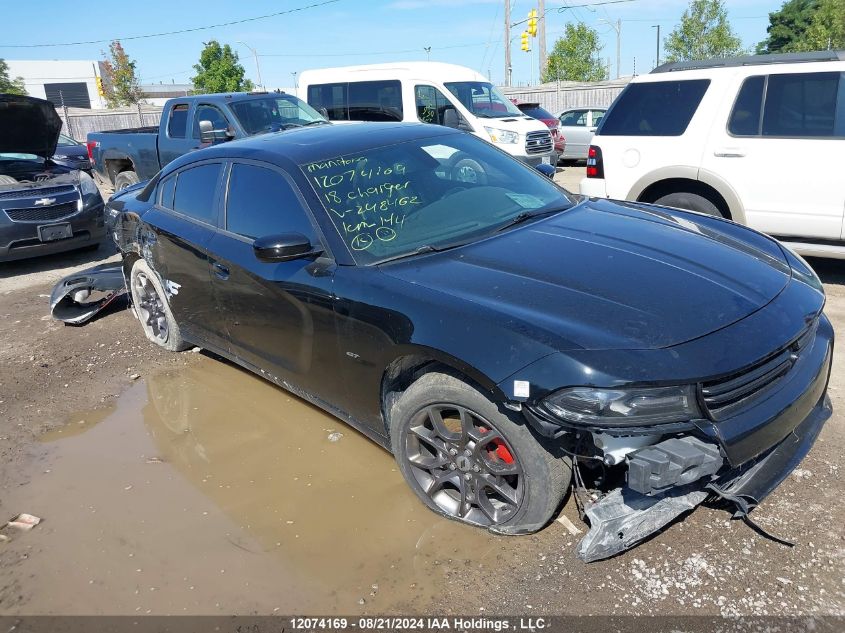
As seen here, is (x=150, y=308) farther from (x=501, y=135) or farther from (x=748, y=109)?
(x=501, y=135)

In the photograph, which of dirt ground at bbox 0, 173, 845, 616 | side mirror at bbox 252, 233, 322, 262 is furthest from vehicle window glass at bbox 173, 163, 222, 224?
dirt ground at bbox 0, 173, 845, 616

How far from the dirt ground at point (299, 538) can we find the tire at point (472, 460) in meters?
0.15

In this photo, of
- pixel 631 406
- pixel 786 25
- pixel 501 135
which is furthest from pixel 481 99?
pixel 786 25

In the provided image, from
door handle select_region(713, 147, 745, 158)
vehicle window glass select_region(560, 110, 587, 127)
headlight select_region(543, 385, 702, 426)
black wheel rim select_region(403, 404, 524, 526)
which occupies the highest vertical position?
vehicle window glass select_region(560, 110, 587, 127)

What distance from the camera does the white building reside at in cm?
6831

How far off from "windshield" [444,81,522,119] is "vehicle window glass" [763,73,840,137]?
696cm

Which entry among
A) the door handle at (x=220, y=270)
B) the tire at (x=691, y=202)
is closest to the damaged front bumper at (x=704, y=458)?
the door handle at (x=220, y=270)

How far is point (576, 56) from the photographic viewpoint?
132 feet

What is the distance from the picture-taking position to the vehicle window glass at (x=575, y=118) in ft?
55.3

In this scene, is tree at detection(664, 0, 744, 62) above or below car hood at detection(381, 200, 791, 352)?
above

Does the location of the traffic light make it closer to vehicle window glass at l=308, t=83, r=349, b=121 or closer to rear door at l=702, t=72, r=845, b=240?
vehicle window glass at l=308, t=83, r=349, b=121

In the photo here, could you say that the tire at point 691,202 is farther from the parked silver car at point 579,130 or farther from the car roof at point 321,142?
the parked silver car at point 579,130

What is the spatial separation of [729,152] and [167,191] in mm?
4635

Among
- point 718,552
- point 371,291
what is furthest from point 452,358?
point 718,552
